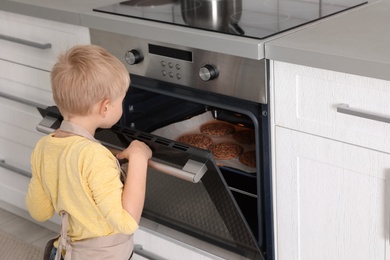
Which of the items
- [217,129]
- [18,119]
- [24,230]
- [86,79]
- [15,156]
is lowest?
[24,230]

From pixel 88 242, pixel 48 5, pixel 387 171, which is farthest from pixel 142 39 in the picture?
pixel 387 171

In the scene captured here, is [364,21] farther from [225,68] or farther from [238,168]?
[238,168]

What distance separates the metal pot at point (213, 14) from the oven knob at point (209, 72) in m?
0.09

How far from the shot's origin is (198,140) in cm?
211

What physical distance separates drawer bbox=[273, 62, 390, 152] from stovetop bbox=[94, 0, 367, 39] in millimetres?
136

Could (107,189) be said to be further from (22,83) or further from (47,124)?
(22,83)

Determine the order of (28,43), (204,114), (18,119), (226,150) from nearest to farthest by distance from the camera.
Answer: (226,150), (204,114), (28,43), (18,119)

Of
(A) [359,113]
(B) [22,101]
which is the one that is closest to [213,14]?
(A) [359,113]

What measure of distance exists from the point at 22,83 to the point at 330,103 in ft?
3.95

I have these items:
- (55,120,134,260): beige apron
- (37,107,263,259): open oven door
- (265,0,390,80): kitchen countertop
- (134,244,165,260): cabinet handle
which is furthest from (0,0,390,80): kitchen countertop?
Result: (134,244,165,260): cabinet handle

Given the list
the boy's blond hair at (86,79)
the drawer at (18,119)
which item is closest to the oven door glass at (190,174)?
the boy's blond hair at (86,79)

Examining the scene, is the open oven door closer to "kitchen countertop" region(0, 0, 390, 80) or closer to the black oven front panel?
the black oven front panel

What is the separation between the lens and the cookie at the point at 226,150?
6.64 ft

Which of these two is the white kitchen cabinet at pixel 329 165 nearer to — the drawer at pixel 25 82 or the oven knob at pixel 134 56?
the oven knob at pixel 134 56
